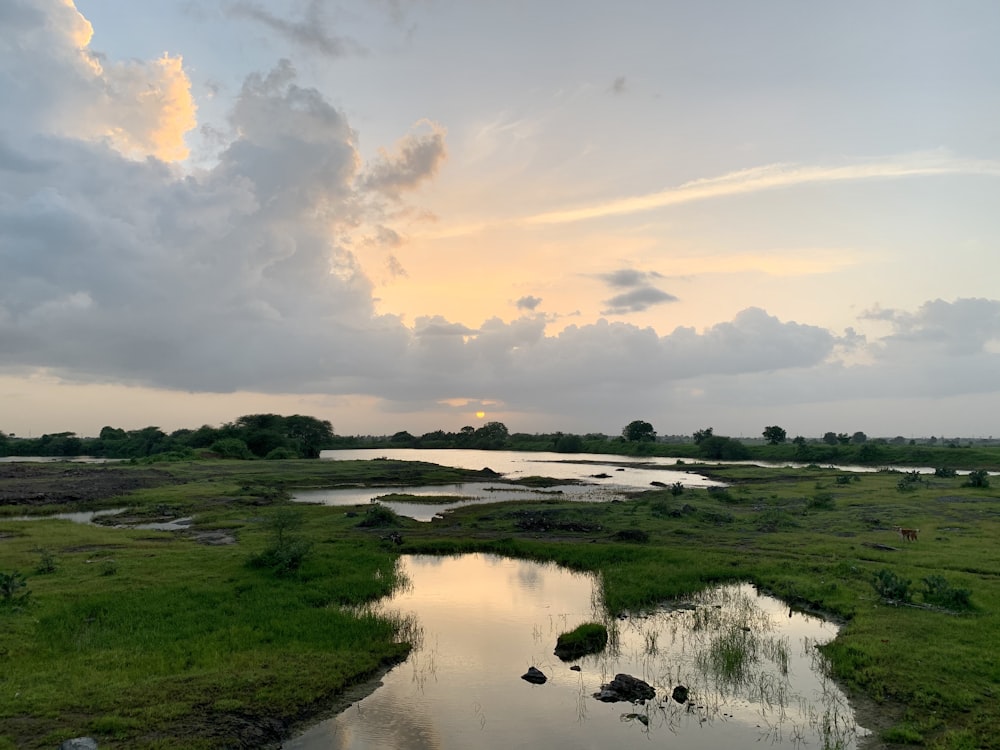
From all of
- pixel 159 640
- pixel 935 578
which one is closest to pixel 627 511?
pixel 935 578

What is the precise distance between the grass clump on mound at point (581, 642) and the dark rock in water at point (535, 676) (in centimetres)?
182

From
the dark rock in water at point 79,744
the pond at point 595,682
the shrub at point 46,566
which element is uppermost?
the dark rock in water at point 79,744

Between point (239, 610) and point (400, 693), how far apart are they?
28.8ft

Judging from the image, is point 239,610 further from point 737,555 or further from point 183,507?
point 183,507

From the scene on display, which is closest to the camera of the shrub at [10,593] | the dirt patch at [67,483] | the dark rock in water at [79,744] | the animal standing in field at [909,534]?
the dark rock in water at [79,744]

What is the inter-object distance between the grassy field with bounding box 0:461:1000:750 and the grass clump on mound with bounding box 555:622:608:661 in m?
4.25

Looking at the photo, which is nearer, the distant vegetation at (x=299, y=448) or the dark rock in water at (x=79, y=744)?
the dark rock in water at (x=79, y=744)

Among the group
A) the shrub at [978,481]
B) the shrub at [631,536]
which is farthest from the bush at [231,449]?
the shrub at [978,481]

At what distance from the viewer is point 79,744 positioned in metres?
11.4

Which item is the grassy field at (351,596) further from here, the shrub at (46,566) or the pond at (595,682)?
the pond at (595,682)

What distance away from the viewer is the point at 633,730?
47.9ft

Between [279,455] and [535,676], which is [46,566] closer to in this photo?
[535,676]

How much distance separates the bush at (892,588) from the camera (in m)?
22.9

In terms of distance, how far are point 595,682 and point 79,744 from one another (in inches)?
513
